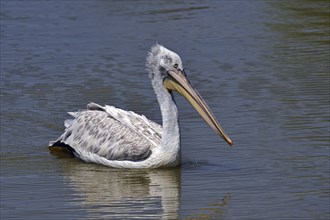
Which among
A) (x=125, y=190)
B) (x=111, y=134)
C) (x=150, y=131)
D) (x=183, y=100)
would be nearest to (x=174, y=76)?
(x=150, y=131)

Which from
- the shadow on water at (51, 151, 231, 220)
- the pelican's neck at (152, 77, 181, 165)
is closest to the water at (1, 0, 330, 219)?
the shadow on water at (51, 151, 231, 220)

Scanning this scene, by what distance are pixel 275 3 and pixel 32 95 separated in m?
5.22

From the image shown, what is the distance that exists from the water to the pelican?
108 mm

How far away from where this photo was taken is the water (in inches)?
313

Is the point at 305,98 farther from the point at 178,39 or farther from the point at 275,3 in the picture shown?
the point at 275,3

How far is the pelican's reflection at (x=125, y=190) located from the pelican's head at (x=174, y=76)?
1.63 ft

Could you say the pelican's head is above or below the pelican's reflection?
above

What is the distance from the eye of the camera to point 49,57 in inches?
499

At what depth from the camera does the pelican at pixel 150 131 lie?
889cm

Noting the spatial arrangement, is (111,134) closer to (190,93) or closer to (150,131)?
(150,131)

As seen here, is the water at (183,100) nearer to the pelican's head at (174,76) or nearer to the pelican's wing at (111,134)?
the pelican's wing at (111,134)

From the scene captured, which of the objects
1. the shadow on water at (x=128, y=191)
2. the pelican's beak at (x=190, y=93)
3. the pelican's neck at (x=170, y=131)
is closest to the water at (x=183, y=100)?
the shadow on water at (x=128, y=191)

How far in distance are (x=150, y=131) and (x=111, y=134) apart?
1.00ft

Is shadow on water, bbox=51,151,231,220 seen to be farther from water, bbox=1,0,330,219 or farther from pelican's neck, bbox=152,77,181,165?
pelican's neck, bbox=152,77,181,165
